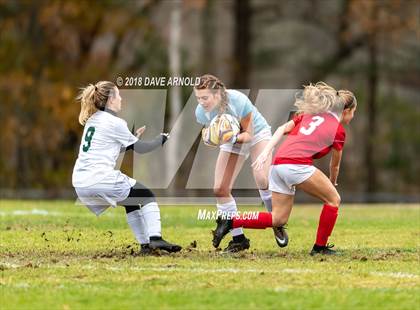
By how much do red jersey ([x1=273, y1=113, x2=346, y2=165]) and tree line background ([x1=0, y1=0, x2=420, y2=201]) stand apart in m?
19.7

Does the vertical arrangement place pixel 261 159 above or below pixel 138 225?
above

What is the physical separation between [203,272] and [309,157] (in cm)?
192

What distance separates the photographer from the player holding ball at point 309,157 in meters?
10.0

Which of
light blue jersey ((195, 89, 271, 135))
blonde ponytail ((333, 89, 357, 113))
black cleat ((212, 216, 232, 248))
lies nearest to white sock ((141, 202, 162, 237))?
black cleat ((212, 216, 232, 248))

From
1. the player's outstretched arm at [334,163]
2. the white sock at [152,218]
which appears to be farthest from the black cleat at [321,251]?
the white sock at [152,218]

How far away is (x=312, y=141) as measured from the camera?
10.1 metres

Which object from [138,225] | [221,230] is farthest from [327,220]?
[138,225]

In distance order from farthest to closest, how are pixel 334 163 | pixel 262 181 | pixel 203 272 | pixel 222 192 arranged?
pixel 262 181 → pixel 222 192 → pixel 334 163 → pixel 203 272

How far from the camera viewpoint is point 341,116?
1034 centimetres

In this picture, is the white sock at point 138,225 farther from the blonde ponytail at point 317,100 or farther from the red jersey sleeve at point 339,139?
the red jersey sleeve at point 339,139

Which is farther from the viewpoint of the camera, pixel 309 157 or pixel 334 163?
pixel 334 163

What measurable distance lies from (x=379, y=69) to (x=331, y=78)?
2.16m

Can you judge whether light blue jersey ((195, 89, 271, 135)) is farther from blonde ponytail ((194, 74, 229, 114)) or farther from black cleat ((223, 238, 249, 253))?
black cleat ((223, 238, 249, 253))

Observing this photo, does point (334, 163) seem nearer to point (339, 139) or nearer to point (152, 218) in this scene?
point (339, 139)
